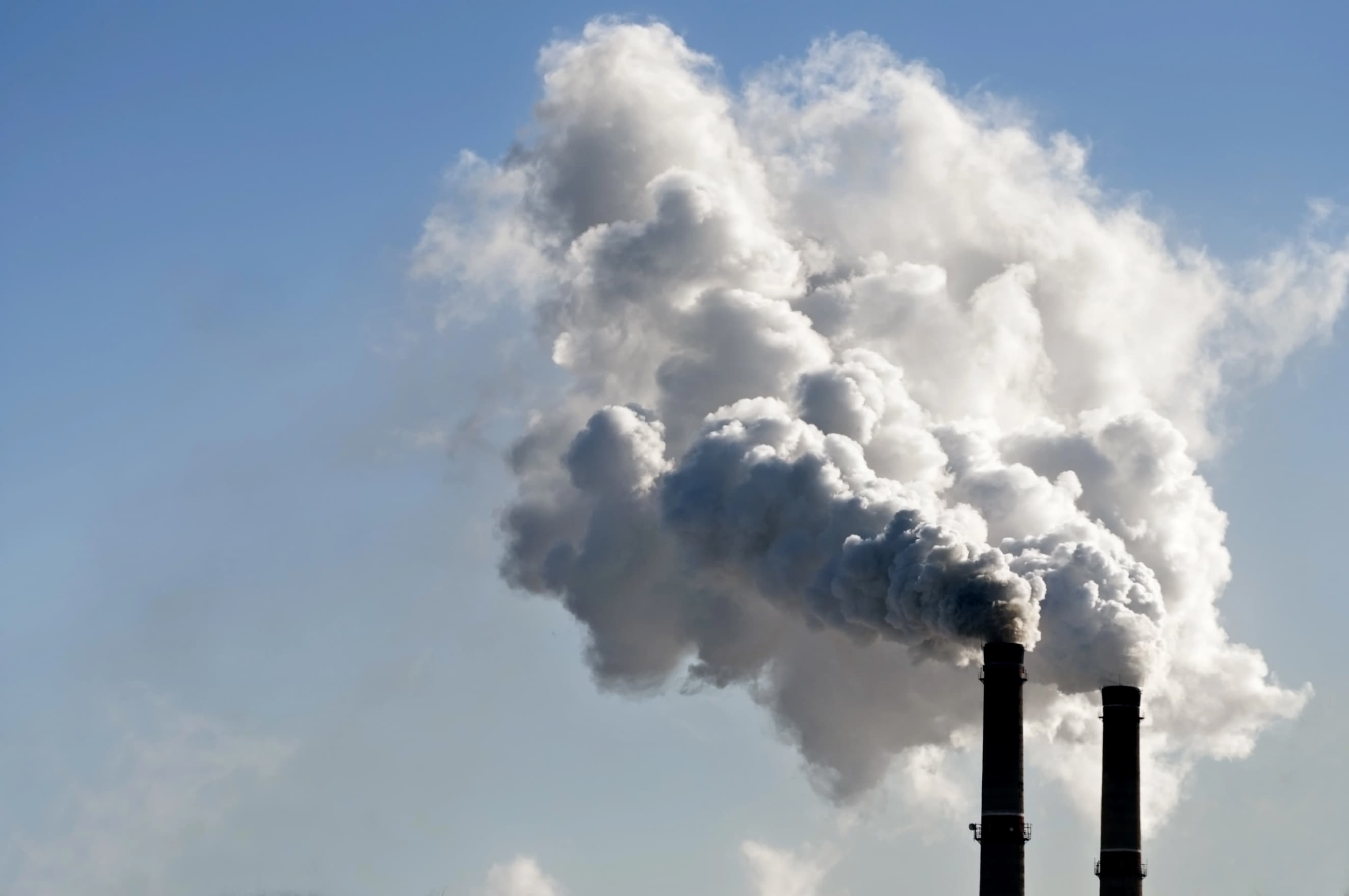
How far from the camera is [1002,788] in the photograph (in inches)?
3418

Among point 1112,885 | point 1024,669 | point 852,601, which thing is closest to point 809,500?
point 852,601

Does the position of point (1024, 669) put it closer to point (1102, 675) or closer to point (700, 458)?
point (1102, 675)

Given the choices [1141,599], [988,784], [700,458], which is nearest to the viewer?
[988,784]

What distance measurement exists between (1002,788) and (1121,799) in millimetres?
6734

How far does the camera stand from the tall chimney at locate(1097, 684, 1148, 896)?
297 feet

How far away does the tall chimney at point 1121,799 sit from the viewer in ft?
297

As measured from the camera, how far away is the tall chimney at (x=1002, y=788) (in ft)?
285

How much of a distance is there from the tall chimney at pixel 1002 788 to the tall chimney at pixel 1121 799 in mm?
5077

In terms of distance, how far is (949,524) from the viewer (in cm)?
9094

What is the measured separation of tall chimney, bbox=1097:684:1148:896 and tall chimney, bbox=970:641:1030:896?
5.08m

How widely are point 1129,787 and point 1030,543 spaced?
11.4 m

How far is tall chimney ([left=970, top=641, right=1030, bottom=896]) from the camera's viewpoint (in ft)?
285

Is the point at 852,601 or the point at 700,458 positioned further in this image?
the point at 700,458

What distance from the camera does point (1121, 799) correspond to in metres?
90.6
